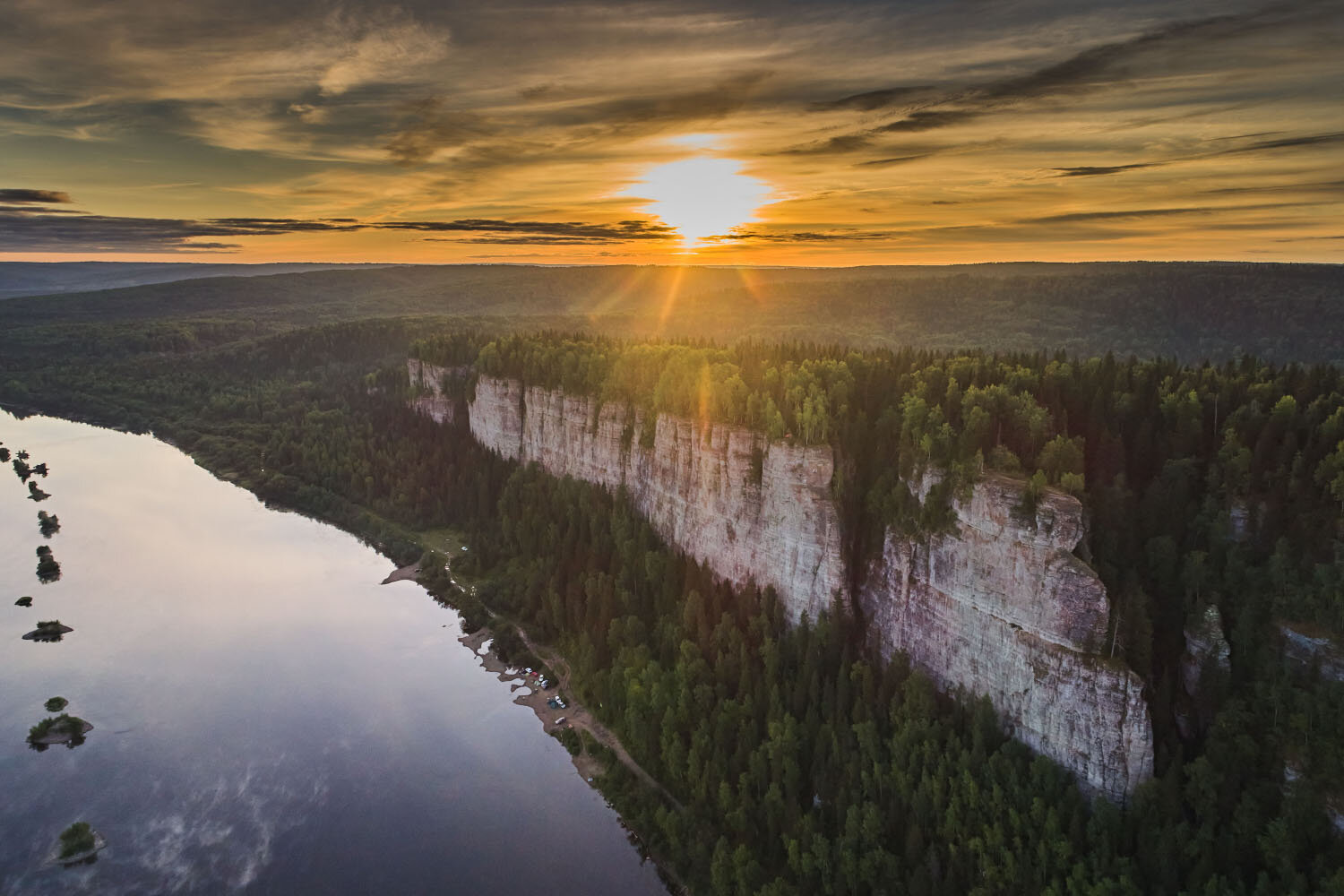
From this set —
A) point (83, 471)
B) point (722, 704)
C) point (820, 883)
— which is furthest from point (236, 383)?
point (820, 883)

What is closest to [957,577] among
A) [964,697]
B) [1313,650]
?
[964,697]

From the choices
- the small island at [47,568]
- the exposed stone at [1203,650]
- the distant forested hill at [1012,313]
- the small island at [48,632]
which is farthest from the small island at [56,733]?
the distant forested hill at [1012,313]

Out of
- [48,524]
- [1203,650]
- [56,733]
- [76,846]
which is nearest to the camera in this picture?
[1203,650]

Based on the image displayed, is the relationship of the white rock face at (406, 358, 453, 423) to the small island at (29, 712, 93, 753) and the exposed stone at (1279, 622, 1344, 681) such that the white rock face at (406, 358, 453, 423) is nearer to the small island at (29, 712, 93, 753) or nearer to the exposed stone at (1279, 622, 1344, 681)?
the small island at (29, 712, 93, 753)

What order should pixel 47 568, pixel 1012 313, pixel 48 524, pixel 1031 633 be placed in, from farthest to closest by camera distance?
pixel 1012 313
pixel 48 524
pixel 47 568
pixel 1031 633

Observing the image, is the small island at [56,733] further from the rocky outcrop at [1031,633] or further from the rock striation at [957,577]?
the rocky outcrop at [1031,633]

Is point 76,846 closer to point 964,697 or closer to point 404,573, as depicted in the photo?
point 404,573

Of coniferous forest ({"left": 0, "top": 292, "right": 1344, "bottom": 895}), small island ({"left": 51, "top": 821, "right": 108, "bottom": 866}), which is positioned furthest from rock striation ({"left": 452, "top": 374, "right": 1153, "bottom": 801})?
small island ({"left": 51, "top": 821, "right": 108, "bottom": 866})
